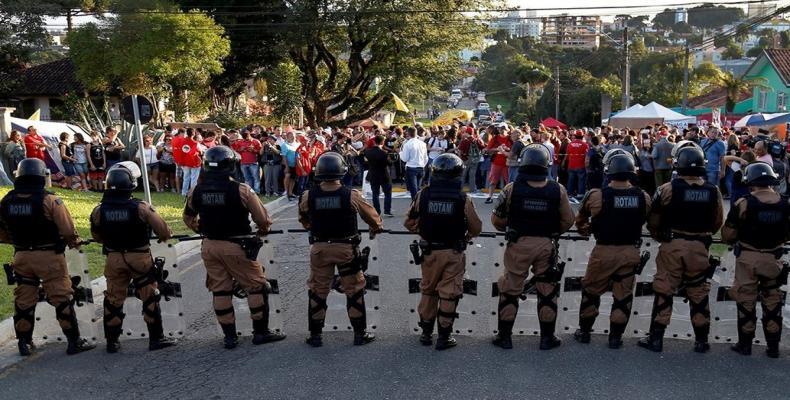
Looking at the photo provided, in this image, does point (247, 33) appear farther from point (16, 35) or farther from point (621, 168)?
point (621, 168)

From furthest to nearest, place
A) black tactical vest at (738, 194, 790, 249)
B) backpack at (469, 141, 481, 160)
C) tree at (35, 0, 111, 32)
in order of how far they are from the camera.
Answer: tree at (35, 0, 111, 32), backpack at (469, 141, 481, 160), black tactical vest at (738, 194, 790, 249)

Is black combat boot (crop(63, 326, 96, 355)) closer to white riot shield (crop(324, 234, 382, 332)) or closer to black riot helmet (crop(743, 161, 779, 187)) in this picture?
white riot shield (crop(324, 234, 382, 332))

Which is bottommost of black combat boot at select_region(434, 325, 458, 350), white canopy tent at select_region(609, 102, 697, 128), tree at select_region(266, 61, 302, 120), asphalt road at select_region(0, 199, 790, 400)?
asphalt road at select_region(0, 199, 790, 400)

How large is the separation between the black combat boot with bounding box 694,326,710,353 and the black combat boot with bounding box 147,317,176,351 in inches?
184

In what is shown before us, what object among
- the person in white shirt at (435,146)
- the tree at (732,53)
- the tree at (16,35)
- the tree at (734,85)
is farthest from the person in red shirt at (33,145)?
the tree at (732,53)

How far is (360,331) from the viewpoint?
21.0 feet

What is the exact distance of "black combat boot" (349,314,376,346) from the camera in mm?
6391

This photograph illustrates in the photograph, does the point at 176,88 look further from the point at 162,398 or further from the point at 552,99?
the point at 552,99


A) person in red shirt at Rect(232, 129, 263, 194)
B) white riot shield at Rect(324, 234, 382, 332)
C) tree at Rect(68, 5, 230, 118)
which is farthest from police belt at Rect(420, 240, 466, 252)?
tree at Rect(68, 5, 230, 118)

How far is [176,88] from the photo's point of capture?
35.1 m

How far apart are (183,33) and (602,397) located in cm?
2817

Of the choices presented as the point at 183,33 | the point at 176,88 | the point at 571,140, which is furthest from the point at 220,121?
the point at 571,140

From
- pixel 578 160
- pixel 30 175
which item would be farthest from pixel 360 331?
pixel 578 160

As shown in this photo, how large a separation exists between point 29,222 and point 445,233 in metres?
3.55
